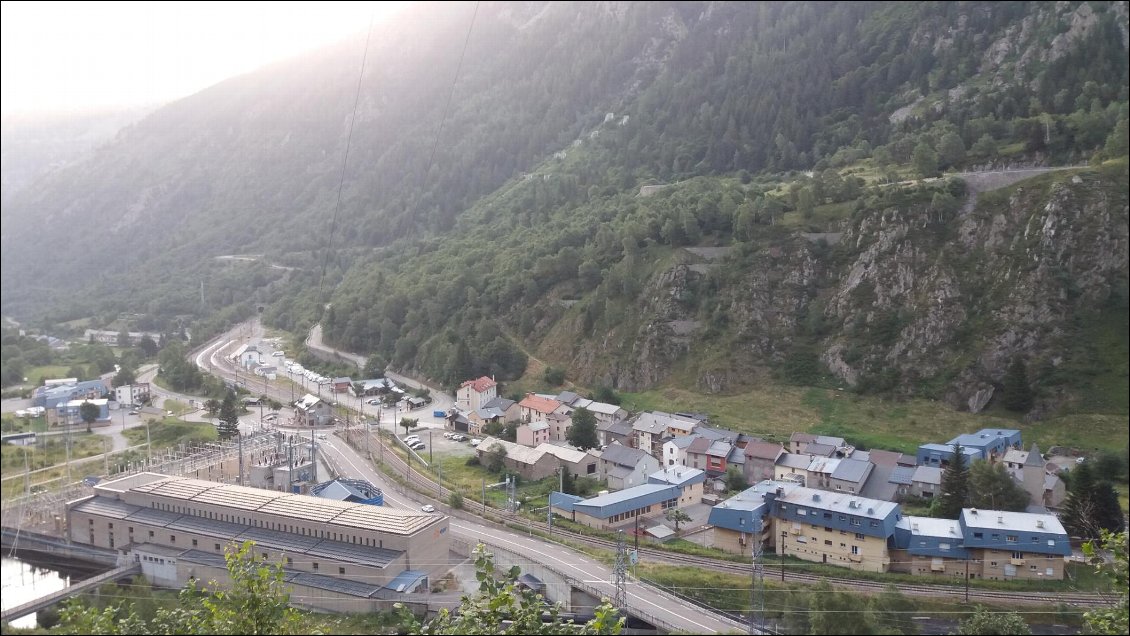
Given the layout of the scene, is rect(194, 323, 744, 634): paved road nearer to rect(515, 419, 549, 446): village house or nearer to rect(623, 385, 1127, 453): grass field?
rect(515, 419, 549, 446): village house

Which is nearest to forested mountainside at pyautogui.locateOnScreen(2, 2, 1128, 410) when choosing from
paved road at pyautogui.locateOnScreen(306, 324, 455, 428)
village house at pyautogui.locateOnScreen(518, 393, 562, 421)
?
paved road at pyautogui.locateOnScreen(306, 324, 455, 428)

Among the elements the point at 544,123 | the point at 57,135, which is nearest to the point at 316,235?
the point at 544,123

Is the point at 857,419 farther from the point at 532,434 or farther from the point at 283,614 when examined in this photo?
the point at 283,614

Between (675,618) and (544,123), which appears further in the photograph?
(544,123)

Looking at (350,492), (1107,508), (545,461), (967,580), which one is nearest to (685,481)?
(545,461)

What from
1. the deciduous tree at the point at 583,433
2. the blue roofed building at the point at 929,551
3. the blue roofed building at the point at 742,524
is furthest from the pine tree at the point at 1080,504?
the deciduous tree at the point at 583,433

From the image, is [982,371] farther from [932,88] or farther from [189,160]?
[189,160]
